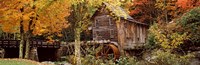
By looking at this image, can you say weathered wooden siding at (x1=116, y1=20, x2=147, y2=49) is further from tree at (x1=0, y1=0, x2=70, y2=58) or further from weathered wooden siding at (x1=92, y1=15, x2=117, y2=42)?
tree at (x1=0, y1=0, x2=70, y2=58)

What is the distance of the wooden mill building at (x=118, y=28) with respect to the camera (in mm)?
38575

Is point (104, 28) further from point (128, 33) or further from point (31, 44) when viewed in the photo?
point (31, 44)

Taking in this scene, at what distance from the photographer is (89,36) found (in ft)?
155

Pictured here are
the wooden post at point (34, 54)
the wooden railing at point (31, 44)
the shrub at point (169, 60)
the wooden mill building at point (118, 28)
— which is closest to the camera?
the shrub at point (169, 60)

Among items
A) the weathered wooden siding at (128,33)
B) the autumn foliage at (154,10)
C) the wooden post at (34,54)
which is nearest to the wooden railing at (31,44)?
the wooden post at (34,54)

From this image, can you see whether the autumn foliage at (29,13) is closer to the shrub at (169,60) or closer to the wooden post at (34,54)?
the shrub at (169,60)

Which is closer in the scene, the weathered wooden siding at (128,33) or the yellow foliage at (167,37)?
the yellow foliage at (167,37)

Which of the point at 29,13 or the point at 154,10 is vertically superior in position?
the point at 29,13

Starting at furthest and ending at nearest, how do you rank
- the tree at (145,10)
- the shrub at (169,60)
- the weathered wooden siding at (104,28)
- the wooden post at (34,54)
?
the tree at (145,10)
the weathered wooden siding at (104,28)
the wooden post at (34,54)
the shrub at (169,60)

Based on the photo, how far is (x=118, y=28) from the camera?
127ft

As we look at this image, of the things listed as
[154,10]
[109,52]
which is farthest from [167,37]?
[154,10]

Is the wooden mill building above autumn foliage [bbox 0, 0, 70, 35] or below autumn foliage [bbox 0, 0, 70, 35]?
below

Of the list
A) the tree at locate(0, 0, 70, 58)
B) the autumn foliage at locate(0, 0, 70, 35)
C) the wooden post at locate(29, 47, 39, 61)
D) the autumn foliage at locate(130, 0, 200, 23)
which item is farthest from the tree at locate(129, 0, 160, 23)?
the autumn foliage at locate(0, 0, 70, 35)

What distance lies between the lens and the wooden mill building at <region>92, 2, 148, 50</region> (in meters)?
38.6
